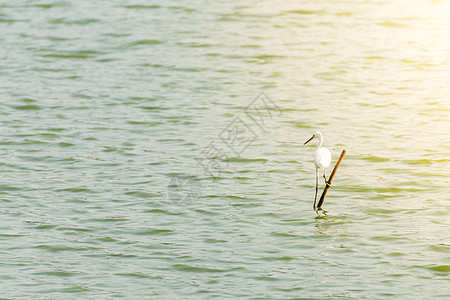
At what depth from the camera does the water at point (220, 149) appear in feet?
35.1

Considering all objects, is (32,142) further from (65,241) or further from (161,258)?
(161,258)

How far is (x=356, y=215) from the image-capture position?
12.6 meters

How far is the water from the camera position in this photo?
10688 millimetres

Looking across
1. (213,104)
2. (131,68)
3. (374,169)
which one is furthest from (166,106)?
(374,169)

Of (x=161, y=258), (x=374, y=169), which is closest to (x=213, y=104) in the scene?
(x=374, y=169)

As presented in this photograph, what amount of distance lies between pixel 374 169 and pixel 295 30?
1116 centimetres

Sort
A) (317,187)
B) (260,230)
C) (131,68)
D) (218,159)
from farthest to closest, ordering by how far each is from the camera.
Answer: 1. (131,68)
2. (218,159)
3. (317,187)
4. (260,230)

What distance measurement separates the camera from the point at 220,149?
1605 centimetres

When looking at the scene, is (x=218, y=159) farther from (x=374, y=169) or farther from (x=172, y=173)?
(x=374, y=169)

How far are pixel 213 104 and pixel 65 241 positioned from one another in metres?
7.90

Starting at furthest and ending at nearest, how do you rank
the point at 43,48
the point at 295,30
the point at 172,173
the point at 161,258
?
the point at 295,30
the point at 43,48
the point at 172,173
the point at 161,258

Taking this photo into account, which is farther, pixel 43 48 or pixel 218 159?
pixel 43 48

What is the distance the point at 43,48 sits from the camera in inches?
926

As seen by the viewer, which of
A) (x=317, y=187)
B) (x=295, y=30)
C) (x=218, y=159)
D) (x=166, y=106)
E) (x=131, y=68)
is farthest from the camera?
(x=295, y=30)
